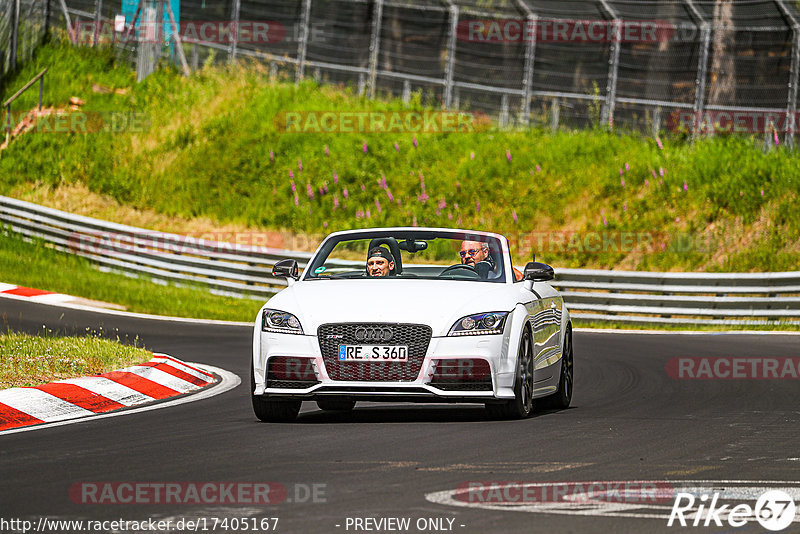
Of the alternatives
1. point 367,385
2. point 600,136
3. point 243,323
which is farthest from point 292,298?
point 600,136

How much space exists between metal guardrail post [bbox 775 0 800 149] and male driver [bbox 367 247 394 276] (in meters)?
17.9

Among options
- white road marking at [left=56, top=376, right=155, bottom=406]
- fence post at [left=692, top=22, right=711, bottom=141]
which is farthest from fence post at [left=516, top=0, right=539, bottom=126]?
white road marking at [left=56, top=376, right=155, bottom=406]

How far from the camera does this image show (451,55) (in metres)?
30.5

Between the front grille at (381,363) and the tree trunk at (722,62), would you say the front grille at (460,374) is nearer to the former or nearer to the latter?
the front grille at (381,363)

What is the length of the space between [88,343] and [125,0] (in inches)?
884

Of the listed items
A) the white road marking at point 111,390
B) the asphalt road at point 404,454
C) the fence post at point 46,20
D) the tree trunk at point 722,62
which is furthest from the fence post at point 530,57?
the white road marking at point 111,390

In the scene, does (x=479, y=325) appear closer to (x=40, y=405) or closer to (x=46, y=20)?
(x=40, y=405)

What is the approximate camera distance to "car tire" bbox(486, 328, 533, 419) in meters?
A: 10.2

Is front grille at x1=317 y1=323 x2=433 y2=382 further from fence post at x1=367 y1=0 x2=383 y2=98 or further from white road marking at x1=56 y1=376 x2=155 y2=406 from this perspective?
fence post at x1=367 y1=0 x2=383 y2=98

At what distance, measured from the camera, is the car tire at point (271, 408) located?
10336 mm

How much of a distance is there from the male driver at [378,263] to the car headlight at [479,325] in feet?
4.38

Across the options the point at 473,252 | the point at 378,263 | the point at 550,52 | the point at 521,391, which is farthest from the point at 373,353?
the point at 550,52

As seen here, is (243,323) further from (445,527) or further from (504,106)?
(445,527)

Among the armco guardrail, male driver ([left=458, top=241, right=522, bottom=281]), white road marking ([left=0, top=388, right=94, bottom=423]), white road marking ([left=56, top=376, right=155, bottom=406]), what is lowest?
the armco guardrail
